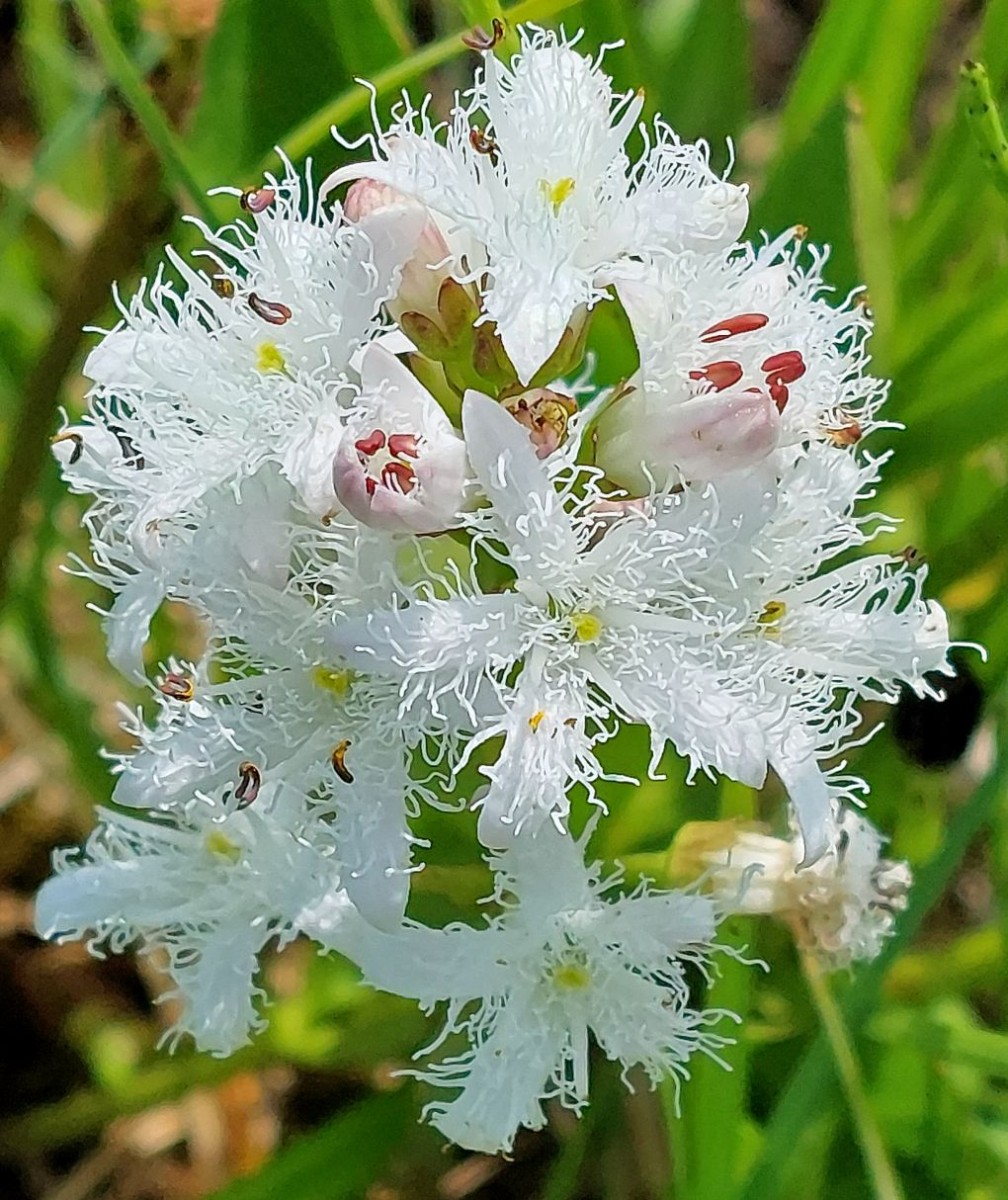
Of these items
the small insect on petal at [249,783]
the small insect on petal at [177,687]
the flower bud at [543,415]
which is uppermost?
the flower bud at [543,415]

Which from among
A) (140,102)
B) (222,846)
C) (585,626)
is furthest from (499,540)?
(140,102)

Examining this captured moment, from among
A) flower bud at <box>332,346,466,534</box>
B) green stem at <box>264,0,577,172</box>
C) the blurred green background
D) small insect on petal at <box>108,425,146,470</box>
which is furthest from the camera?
the blurred green background

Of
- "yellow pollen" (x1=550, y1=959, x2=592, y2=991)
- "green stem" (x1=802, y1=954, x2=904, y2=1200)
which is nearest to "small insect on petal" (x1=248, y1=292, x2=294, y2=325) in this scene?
"yellow pollen" (x1=550, y1=959, x2=592, y2=991)

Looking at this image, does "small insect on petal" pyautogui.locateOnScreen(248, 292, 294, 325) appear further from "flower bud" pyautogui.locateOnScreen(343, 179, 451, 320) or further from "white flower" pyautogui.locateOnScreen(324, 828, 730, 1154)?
"white flower" pyautogui.locateOnScreen(324, 828, 730, 1154)

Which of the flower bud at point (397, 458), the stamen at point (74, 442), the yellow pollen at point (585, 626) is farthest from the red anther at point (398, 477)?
the stamen at point (74, 442)

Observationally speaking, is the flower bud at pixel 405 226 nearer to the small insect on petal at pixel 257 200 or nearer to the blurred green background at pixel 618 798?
the small insect on petal at pixel 257 200

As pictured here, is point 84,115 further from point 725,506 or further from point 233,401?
point 725,506
